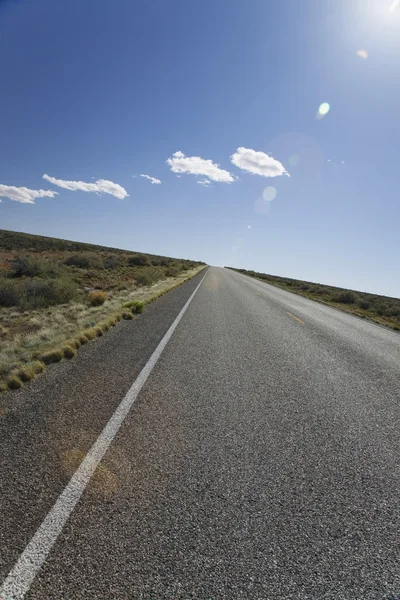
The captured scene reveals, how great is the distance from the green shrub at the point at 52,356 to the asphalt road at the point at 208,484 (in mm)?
311

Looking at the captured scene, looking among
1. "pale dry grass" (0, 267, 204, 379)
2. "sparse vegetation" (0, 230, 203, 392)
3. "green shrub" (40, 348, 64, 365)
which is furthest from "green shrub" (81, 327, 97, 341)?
"green shrub" (40, 348, 64, 365)

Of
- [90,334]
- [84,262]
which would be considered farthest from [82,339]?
[84,262]

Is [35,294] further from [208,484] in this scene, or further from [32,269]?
[208,484]

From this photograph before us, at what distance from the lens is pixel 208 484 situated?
272 centimetres

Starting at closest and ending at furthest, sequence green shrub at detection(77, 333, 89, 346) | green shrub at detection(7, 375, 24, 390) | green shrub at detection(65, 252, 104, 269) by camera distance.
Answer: green shrub at detection(7, 375, 24, 390) → green shrub at detection(77, 333, 89, 346) → green shrub at detection(65, 252, 104, 269)

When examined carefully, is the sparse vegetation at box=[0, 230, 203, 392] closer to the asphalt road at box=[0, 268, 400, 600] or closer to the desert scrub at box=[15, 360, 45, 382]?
the desert scrub at box=[15, 360, 45, 382]

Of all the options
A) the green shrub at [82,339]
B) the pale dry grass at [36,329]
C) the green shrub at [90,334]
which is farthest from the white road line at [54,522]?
the green shrub at [90,334]

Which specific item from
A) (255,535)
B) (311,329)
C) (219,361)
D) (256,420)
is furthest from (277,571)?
(311,329)

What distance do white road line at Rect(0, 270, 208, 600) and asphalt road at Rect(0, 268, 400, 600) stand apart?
0.04 meters

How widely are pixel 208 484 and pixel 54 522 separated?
1.14 m

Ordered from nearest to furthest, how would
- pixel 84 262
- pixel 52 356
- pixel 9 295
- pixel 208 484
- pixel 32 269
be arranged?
pixel 208 484 → pixel 52 356 → pixel 9 295 → pixel 32 269 → pixel 84 262

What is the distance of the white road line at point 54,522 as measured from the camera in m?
1.77

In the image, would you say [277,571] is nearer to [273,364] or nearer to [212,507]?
[212,507]

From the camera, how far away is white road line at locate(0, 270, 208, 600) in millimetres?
1770
